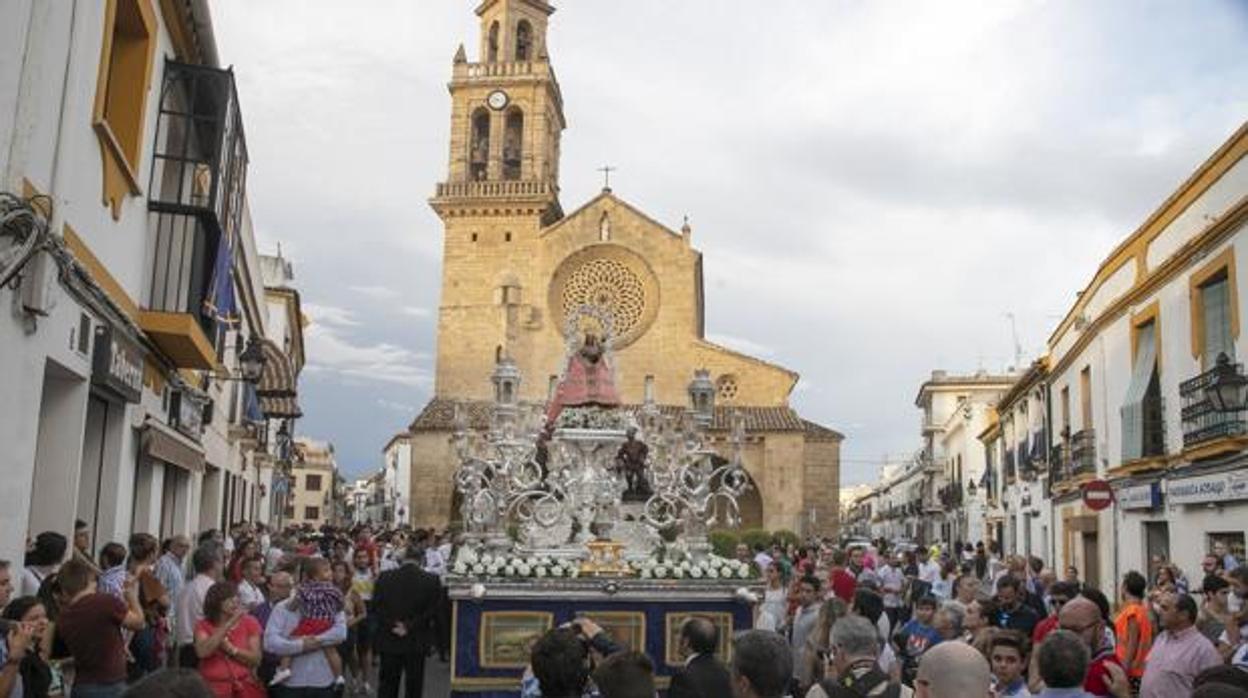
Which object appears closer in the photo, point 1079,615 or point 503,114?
point 1079,615

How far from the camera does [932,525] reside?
179 feet

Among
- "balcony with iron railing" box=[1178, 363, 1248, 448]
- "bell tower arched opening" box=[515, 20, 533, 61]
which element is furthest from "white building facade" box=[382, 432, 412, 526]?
"balcony with iron railing" box=[1178, 363, 1248, 448]

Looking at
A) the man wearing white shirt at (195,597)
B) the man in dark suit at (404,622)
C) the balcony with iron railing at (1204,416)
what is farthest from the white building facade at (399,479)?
the man wearing white shirt at (195,597)

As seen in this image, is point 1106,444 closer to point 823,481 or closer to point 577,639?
point 577,639

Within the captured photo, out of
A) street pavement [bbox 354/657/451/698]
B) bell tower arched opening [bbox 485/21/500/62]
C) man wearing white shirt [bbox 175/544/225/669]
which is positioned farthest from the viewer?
bell tower arched opening [bbox 485/21/500/62]

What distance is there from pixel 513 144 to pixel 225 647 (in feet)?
137

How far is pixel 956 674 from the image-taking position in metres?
3.59

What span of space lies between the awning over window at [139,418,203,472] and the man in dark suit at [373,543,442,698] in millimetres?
3282

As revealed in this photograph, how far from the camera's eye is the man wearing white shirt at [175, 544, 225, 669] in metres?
7.59

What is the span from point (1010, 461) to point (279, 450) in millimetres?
20544

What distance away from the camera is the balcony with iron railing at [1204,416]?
12.1 m

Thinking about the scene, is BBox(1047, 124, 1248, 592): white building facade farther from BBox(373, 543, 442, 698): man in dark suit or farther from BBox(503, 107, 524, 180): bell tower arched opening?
BBox(503, 107, 524, 180): bell tower arched opening

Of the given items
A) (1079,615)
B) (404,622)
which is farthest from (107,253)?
(1079,615)

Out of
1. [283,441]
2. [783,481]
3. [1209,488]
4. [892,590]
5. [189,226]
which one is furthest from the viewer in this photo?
[783,481]
